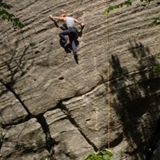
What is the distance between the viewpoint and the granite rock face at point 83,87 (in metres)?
10.8

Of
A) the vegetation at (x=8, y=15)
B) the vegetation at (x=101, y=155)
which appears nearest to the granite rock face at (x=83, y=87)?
the vegetation at (x=101, y=155)

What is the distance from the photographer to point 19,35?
11461 mm

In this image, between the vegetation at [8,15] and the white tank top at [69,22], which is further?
the white tank top at [69,22]

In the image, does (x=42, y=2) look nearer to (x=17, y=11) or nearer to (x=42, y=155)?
(x=17, y=11)

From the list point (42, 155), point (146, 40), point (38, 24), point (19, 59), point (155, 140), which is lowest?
point (155, 140)

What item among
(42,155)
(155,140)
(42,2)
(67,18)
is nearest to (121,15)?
(67,18)

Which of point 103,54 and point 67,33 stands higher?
point 67,33

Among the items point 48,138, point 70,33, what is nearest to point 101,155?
point 48,138

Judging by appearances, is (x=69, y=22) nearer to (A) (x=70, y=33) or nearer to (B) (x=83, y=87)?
(A) (x=70, y=33)

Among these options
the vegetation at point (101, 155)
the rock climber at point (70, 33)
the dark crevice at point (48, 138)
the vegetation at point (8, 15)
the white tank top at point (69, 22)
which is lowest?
the vegetation at point (101, 155)

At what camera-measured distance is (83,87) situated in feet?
35.9

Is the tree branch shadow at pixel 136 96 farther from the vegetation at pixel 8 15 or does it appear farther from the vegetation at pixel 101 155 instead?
the vegetation at pixel 8 15

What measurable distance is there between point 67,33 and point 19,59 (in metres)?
1.74

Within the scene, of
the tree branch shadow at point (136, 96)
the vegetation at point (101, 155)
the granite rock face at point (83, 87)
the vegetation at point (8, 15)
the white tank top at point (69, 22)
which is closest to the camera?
the vegetation at point (8, 15)
